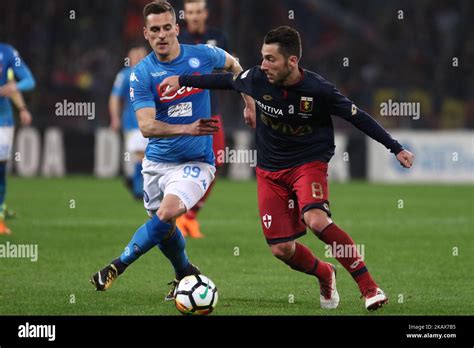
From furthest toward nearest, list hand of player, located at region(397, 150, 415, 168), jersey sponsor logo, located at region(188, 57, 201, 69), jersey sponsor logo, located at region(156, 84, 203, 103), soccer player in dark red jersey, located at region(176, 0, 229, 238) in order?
soccer player in dark red jersey, located at region(176, 0, 229, 238)
jersey sponsor logo, located at region(188, 57, 201, 69)
jersey sponsor logo, located at region(156, 84, 203, 103)
hand of player, located at region(397, 150, 415, 168)

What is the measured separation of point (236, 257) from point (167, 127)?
3206 mm

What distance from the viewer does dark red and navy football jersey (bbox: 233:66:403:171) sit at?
7.44 meters

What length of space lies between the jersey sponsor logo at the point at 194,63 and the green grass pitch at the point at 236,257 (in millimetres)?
1745

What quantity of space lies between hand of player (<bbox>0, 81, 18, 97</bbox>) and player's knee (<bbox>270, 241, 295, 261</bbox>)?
536 cm

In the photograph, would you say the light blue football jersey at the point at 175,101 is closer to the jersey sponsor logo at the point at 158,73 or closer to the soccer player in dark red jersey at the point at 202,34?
the jersey sponsor logo at the point at 158,73

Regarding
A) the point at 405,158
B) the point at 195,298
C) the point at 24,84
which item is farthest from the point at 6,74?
the point at 405,158

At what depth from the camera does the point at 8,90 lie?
1229 cm

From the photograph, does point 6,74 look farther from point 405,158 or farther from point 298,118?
point 405,158

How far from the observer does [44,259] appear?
1039 centimetres

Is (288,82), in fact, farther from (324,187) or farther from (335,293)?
(335,293)

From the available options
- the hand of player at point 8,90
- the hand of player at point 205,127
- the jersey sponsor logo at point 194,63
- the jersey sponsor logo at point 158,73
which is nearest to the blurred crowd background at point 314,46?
the hand of player at point 8,90

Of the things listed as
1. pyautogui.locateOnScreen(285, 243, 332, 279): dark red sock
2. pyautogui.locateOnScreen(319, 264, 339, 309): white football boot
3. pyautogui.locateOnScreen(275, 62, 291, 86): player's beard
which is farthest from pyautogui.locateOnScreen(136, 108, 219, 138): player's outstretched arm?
pyautogui.locateOnScreen(319, 264, 339, 309): white football boot

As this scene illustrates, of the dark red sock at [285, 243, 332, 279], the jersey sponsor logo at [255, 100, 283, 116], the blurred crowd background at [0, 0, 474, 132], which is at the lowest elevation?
the dark red sock at [285, 243, 332, 279]

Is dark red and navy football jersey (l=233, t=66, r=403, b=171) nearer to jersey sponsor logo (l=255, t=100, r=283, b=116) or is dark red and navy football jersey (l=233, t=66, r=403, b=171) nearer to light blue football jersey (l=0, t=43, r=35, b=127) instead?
jersey sponsor logo (l=255, t=100, r=283, b=116)
